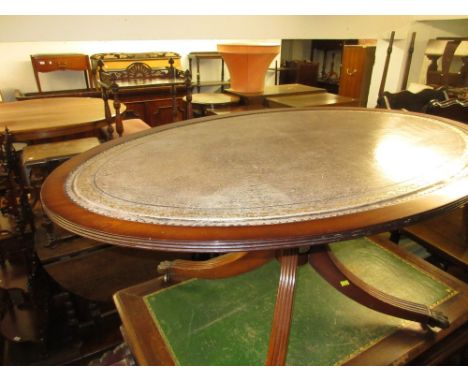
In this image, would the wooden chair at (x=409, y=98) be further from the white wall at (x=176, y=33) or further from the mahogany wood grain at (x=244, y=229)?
the mahogany wood grain at (x=244, y=229)

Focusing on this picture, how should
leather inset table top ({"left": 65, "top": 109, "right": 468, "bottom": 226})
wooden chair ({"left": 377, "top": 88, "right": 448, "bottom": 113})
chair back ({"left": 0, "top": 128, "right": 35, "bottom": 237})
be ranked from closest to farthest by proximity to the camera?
leather inset table top ({"left": 65, "top": 109, "right": 468, "bottom": 226})
chair back ({"left": 0, "top": 128, "right": 35, "bottom": 237})
wooden chair ({"left": 377, "top": 88, "right": 448, "bottom": 113})

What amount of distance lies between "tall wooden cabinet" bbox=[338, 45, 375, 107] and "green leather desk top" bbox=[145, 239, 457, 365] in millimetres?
4775

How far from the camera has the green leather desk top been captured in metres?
1.06

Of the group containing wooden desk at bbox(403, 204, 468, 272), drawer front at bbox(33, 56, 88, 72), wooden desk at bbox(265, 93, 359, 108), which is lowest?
wooden desk at bbox(403, 204, 468, 272)

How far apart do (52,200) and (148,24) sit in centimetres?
184

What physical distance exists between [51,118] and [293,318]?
6.72ft

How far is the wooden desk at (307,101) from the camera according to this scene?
287cm

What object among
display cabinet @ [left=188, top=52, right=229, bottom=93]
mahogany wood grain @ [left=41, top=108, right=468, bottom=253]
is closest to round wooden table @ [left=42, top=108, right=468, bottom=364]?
mahogany wood grain @ [left=41, top=108, right=468, bottom=253]

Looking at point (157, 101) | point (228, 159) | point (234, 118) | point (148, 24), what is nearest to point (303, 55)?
point (157, 101)

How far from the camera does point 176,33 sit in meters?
2.35

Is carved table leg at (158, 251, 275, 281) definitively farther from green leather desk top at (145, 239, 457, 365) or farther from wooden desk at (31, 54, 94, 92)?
wooden desk at (31, 54, 94, 92)

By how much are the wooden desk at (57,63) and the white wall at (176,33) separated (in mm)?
320

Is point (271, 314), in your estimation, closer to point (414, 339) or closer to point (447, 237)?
point (414, 339)

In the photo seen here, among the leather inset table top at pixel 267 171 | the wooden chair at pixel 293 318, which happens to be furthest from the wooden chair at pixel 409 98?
the wooden chair at pixel 293 318
